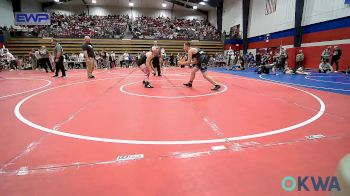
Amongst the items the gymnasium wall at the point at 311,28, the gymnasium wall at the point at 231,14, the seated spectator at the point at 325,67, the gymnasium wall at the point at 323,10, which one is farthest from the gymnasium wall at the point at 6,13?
the seated spectator at the point at 325,67

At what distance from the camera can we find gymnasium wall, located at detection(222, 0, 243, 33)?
84.7 feet

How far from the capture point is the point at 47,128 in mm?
3104

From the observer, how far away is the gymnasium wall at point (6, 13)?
22.6 m

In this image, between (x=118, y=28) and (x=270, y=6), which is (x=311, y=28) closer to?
(x=270, y=6)

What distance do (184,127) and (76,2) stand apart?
34000mm

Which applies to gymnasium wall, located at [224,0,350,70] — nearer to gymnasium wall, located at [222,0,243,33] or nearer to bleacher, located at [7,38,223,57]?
gymnasium wall, located at [222,0,243,33]

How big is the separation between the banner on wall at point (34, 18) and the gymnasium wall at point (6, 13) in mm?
3160

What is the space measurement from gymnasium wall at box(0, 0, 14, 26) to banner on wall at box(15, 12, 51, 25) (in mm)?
3160

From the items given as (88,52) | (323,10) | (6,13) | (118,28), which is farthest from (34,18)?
(323,10)

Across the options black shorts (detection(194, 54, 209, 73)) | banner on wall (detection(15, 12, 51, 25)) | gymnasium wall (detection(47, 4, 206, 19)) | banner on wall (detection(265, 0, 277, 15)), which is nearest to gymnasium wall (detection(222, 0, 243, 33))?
banner on wall (detection(265, 0, 277, 15))

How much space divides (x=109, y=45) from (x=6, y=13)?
11077mm

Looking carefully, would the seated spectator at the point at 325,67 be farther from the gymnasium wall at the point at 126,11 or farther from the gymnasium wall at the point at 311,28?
the gymnasium wall at the point at 126,11

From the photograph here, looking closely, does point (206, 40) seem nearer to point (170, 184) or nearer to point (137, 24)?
point (137, 24)

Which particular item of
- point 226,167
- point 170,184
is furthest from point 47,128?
point 226,167
